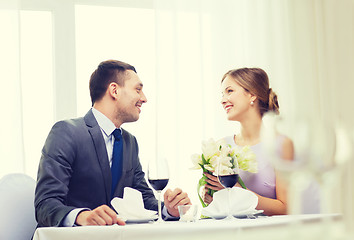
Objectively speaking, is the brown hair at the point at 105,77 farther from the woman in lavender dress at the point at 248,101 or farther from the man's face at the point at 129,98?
the woman in lavender dress at the point at 248,101

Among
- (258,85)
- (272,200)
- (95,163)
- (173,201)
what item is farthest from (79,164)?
(258,85)

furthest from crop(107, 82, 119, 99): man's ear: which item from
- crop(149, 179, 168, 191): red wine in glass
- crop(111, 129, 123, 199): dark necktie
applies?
crop(149, 179, 168, 191): red wine in glass

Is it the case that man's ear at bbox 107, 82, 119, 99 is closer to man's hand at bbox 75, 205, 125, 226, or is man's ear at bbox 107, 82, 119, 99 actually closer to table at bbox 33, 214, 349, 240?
man's hand at bbox 75, 205, 125, 226

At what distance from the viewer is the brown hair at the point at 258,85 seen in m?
2.76

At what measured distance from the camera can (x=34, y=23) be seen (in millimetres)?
3439

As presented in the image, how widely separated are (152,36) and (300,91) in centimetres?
126

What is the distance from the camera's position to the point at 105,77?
97.0 inches

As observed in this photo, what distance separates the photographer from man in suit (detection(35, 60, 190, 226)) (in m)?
1.64

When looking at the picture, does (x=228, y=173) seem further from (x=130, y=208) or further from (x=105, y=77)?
(x=105, y=77)

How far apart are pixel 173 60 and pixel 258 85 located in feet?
3.25

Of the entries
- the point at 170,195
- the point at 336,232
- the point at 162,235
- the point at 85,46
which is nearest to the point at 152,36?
the point at 85,46

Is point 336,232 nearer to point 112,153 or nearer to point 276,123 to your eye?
point 276,123

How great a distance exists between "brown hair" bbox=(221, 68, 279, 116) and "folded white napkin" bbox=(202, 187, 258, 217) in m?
1.28

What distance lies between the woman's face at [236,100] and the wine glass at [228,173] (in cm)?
128
